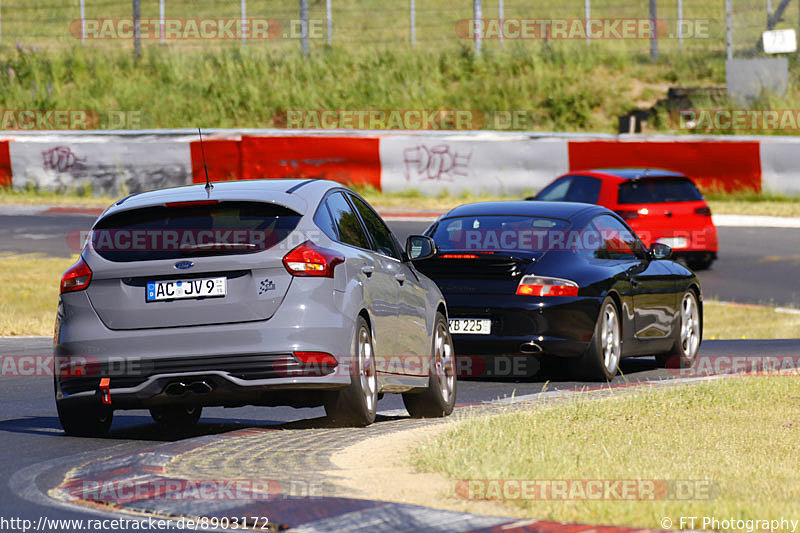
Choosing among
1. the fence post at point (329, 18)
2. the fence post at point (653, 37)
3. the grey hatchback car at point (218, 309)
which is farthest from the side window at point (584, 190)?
the fence post at point (329, 18)

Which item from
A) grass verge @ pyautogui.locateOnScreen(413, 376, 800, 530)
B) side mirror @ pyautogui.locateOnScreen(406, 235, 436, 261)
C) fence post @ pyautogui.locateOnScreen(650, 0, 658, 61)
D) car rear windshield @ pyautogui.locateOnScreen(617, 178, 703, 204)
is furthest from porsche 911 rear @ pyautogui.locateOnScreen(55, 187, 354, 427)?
fence post @ pyautogui.locateOnScreen(650, 0, 658, 61)

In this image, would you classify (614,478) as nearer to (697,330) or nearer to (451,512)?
(451,512)

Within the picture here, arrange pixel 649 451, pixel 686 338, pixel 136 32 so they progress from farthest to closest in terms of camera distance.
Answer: pixel 136 32 → pixel 686 338 → pixel 649 451

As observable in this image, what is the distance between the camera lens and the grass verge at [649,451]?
639 centimetres

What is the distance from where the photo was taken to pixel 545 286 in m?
12.9

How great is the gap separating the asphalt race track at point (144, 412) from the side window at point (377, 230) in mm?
1159

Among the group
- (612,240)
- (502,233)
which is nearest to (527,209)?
(502,233)

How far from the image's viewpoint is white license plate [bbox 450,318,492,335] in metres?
13.0

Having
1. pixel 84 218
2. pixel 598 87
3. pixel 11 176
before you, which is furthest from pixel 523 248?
pixel 598 87

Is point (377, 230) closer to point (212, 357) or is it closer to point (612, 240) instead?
point (212, 357)

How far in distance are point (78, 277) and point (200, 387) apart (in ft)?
3.33

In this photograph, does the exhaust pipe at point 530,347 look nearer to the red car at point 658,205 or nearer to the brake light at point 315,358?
the brake light at point 315,358

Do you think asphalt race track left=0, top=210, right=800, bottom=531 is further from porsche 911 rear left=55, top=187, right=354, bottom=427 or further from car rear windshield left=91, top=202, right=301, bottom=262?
car rear windshield left=91, top=202, right=301, bottom=262

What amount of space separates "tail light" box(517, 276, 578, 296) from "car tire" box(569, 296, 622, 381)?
347 mm
